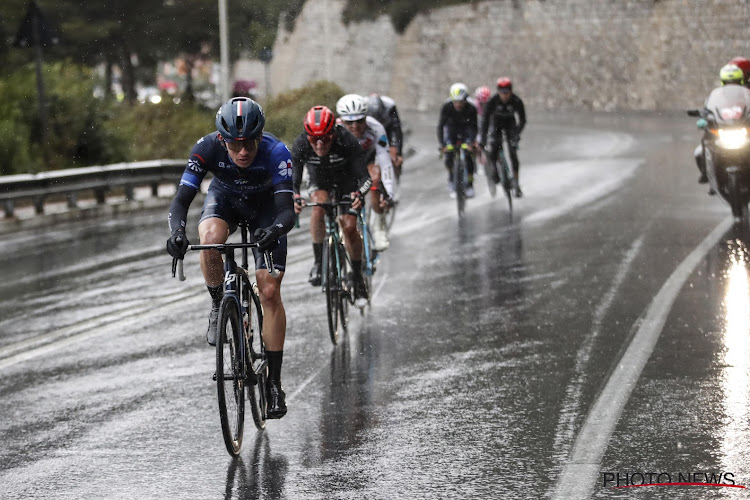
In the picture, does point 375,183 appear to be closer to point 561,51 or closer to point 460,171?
point 460,171

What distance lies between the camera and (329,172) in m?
10.6

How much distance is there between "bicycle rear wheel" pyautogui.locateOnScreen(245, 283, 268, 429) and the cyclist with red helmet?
2583mm

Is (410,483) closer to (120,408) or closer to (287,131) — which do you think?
(120,408)

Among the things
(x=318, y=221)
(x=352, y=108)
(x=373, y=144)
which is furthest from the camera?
(x=373, y=144)

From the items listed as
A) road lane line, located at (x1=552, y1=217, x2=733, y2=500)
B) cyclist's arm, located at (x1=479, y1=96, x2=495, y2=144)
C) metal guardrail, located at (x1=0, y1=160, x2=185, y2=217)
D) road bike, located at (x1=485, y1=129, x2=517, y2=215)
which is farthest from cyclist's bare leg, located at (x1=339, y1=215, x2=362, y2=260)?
metal guardrail, located at (x1=0, y1=160, x2=185, y2=217)

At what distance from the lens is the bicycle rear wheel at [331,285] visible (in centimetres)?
994

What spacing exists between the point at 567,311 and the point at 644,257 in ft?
10.9

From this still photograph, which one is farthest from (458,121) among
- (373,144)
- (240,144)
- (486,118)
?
(240,144)

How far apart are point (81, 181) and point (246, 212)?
14.7m

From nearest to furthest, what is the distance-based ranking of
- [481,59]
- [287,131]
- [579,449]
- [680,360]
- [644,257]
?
1. [579,449]
2. [680,360]
3. [644,257]
4. [287,131]
5. [481,59]

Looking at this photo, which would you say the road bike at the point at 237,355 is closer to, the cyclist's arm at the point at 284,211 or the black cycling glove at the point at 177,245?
the black cycling glove at the point at 177,245

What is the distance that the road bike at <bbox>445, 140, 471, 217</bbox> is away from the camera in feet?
61.4

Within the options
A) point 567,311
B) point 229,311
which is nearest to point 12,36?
point 567,311

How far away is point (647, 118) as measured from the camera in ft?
173
